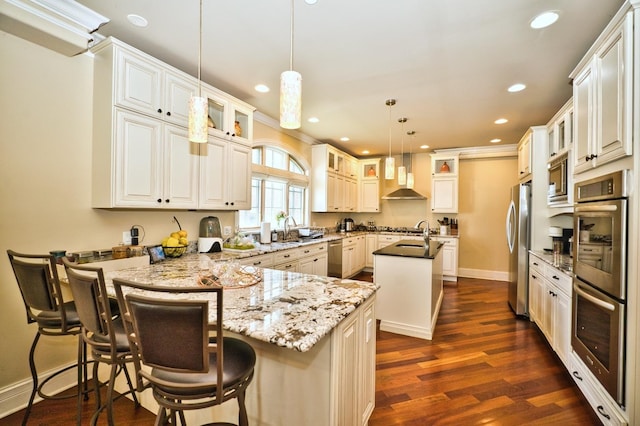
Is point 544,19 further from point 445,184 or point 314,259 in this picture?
point 445,184

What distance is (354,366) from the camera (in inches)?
59.2

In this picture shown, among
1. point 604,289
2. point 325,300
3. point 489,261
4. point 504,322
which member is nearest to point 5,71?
point 325,300

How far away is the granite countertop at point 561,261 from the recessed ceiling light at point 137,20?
382 centimetres

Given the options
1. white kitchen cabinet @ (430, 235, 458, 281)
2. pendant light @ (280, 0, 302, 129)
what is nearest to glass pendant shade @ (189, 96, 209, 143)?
pendant light @ (280, 0, 302, 129)

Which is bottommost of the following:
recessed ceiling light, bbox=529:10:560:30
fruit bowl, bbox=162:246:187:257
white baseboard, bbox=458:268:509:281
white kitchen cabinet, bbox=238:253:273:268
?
white baseboard, bbox=458:268:509:281

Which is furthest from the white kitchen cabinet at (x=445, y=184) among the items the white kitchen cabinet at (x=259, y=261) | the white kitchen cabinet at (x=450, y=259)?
the white kitchen cabinet at (x=259, y=261)

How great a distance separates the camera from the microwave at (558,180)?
2.79m

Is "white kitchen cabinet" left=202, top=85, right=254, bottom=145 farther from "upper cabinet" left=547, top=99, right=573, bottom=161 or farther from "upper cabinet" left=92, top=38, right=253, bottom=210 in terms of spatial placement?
"upper cabinet" left=547, top=99, right=573, bottom=161

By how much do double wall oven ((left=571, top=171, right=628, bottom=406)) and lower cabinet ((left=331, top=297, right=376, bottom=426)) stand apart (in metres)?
1.37

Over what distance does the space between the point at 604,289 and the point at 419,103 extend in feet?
8.69

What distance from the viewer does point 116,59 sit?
2.18 meters

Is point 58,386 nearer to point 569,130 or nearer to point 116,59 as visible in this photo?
point 116,59

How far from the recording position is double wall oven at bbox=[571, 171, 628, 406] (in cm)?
159

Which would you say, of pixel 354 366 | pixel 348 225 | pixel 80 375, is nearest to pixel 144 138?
pixel 80 375
